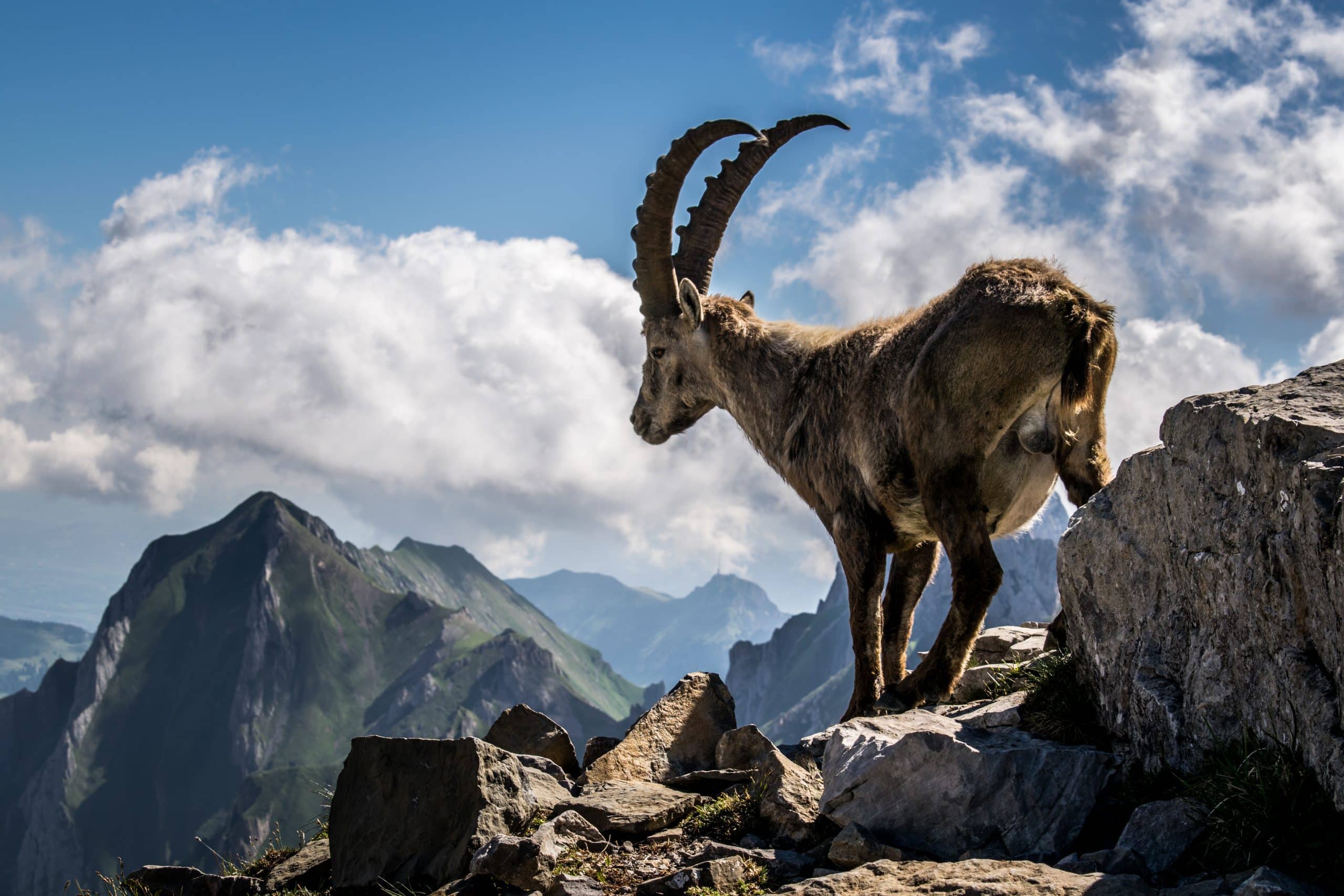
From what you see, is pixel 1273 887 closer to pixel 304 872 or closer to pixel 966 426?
pixel 966 426

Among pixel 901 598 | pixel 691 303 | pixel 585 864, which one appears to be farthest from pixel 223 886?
pixel 691 303

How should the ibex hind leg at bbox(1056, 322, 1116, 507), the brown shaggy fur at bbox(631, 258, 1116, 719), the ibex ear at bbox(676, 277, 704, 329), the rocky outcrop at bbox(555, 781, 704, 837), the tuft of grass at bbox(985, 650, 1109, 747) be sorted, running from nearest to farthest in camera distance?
1. the tuft of grass at bbox(985, 650, 1109, 747)
2. the rocky outcrop at bbox(555, 781, 704, 837)
3. the brown shaggy fur at bbox(631, 258, 1116, 719)
4. the ibex hind leg at bbox(1056, 322, 1116, 507)
5. the ibex ear at bbox(676, 277, 704, 329)

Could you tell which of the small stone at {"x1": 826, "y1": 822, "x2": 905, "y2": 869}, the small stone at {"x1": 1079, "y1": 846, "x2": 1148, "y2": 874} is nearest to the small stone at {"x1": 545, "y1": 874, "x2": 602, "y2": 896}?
the small stone at {"x1": 826, "y1": 822, "x2": 905, "y2": 869}

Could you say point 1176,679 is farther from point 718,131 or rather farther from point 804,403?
→ point 718,131

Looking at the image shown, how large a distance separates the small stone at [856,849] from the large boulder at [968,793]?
0.21m

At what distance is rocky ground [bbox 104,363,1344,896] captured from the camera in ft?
17.7

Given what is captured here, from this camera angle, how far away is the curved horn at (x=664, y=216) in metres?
12.0

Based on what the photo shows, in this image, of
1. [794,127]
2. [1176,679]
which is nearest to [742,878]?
[1176,679]

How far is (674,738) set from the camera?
1024 centimetres

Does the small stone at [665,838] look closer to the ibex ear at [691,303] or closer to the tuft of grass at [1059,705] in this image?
the tuft of grass at [1059,705]

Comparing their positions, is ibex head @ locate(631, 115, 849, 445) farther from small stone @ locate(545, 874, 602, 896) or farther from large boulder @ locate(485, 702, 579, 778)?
small stone @ locate(545, 874, 602, 896)

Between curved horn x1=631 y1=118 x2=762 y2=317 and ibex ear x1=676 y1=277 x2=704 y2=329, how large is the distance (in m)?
0.29

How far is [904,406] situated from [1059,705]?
110 inches

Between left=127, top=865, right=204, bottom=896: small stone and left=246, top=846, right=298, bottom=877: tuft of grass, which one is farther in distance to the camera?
left=246, top=846, right=298, bottom=877: tuft of grass
